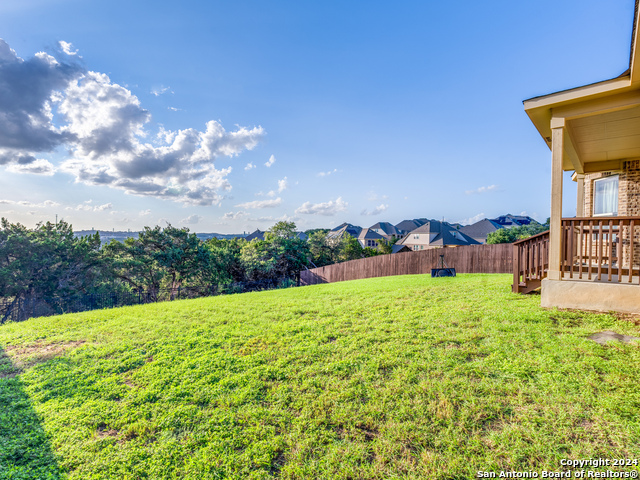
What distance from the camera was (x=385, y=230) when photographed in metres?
59.9

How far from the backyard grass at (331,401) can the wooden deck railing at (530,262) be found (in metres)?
1.45

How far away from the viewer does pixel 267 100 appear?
476 inches

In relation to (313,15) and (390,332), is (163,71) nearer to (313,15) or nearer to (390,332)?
(313,15)

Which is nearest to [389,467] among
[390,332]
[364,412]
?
[364,412]

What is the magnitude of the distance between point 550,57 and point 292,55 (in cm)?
813

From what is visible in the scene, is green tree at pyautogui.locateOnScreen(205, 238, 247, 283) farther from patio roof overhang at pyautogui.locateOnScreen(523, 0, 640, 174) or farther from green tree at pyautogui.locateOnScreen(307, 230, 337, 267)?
patio roof overhang at pyautogui.locateOnScreen(523, 0, 640, 174)

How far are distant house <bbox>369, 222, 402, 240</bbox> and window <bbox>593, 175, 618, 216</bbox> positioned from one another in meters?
49.9

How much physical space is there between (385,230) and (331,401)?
5889cm

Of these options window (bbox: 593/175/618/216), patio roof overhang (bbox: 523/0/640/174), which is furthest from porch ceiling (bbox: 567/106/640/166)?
window (bbox: 593/175/618/216)

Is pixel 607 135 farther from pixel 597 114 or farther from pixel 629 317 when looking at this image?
pixel 629 317

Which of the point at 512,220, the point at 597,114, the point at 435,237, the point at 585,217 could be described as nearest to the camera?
the point at 597,114

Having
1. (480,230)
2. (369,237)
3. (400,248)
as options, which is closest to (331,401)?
(400,248)

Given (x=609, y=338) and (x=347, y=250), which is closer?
(x=609, y=338)

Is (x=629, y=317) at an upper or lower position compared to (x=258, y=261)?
upper
